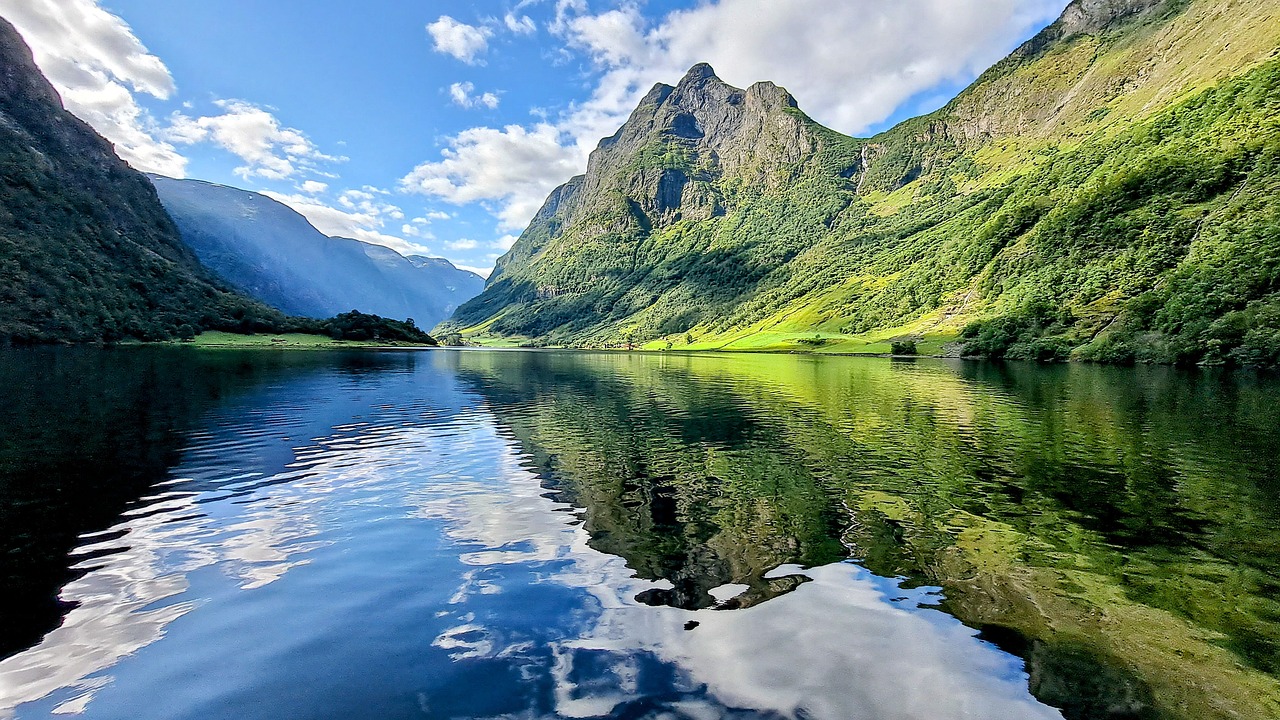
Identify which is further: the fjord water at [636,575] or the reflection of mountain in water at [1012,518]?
the reflection of mountain in water at [1012,518]

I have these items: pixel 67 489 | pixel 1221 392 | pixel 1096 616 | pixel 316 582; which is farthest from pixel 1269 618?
pixel 1221 392

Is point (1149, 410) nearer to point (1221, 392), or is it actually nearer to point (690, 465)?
point (1221, 392)

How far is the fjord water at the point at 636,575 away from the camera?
10.6 metres

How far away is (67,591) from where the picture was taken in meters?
14.0

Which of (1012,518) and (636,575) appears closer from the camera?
(636,575)

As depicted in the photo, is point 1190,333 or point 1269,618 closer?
point 1269,618

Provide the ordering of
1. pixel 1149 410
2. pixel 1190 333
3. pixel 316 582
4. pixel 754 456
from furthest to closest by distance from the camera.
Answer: pixel 1190 333 < pixel 1149 410 < pixel 754 456 < pixel 316 582

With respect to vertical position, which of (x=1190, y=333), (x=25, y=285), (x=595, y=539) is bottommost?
(x=595, y=539)

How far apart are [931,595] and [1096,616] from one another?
3.66 m

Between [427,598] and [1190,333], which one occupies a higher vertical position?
[1190,333]

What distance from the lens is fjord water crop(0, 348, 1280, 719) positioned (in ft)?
34.7

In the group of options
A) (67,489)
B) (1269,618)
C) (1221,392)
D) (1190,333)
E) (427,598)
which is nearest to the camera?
(1269,618)

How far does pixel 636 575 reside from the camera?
16234mm

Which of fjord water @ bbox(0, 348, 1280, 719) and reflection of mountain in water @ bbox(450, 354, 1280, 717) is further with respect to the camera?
reflection of mountain in water @ bbox(450, 354, 1280, 717)
